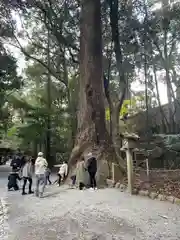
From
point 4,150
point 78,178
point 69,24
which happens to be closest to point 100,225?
point 78,178

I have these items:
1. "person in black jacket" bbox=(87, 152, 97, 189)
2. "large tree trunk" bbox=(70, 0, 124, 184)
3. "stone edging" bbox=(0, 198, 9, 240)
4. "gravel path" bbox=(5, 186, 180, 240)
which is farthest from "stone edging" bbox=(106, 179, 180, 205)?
"stone edging" bbox=(0, 198, 9, 240)

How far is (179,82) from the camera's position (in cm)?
2306

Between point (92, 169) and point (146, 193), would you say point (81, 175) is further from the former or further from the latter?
point (146, 193)

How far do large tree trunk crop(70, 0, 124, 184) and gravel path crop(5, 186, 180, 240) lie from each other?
3.37m

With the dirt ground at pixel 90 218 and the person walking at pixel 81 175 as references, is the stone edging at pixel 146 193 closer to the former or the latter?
the dirt ground at pixel 90 218

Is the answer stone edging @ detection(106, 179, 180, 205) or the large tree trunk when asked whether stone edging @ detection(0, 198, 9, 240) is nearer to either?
stone edging @ detection(106, 179, 180, 205)

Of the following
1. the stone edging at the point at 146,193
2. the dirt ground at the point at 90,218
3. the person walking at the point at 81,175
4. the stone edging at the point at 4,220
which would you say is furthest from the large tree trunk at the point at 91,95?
the stone edging at the point at 4,220

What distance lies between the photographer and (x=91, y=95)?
1216cm

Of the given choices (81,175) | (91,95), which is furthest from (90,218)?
(91,95)

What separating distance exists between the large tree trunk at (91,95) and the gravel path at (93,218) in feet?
11.0

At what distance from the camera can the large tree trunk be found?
1185 centimetres

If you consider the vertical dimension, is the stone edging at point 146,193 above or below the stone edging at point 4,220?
above

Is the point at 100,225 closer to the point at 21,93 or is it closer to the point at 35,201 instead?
the point at 35,201

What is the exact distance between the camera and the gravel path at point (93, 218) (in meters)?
4.81
